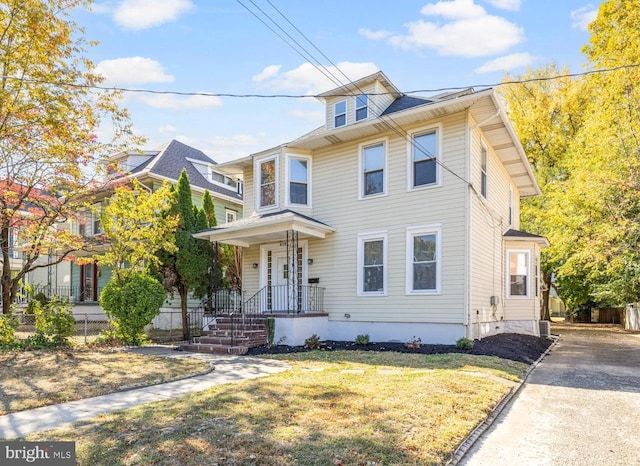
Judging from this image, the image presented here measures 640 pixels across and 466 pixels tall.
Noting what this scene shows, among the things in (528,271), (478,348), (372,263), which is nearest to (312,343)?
(372,263)

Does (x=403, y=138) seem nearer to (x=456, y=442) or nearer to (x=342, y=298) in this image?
(x=342, y=298)

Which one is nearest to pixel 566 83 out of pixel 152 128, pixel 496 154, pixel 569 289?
pixel 569 289

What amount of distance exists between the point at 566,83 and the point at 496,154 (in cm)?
1397

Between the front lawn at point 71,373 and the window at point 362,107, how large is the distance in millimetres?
8131

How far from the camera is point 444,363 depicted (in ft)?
27.1

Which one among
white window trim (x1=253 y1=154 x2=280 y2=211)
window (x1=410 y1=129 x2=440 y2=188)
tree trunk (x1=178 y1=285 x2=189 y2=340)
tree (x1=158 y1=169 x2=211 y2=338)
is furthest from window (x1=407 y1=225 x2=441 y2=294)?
tree trunk (x1=178 y1=285 x2=189 y2=340)

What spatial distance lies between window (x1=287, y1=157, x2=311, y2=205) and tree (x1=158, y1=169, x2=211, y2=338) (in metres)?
3.39

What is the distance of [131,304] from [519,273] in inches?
472

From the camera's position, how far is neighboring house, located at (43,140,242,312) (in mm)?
20828

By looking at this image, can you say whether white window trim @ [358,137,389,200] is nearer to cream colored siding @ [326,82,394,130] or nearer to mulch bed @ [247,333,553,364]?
cream colored siding @ [326,82,394,130]

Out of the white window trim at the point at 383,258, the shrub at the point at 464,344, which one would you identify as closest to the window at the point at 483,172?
the white window trim at the point at 383,258

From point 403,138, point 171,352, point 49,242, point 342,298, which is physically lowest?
point 171,352

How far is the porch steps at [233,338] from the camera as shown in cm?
1084

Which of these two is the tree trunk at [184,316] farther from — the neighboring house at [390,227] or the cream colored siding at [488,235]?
the cream colored siding at [488,235]
